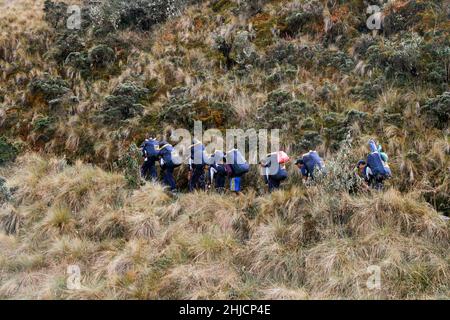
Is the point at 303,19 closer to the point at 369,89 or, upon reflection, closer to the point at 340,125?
the point at 369,89

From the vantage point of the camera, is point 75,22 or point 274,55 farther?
point 75,22

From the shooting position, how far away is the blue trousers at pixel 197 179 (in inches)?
433

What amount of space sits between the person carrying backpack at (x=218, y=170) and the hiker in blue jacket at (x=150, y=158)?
145cm

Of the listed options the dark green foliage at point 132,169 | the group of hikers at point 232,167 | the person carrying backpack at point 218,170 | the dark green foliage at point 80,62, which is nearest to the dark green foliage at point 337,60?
the group of hikers at point 232,167

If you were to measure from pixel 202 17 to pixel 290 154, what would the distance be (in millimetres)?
9008

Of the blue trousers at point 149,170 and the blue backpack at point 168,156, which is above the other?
the blue backpack at point 168,156

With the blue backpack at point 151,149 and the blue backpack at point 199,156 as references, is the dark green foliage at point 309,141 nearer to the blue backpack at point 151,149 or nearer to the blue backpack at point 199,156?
the blue backpack at point 199,156

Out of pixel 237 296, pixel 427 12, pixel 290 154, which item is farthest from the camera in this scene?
pixel 427 12

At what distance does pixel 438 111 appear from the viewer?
11.6 meters

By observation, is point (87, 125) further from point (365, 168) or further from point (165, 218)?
point (365, 168)

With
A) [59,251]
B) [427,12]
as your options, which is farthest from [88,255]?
[427,12]

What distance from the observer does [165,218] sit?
975cm

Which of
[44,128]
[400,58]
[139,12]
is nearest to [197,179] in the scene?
[44,128]

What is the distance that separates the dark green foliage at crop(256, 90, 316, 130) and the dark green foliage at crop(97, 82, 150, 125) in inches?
152
